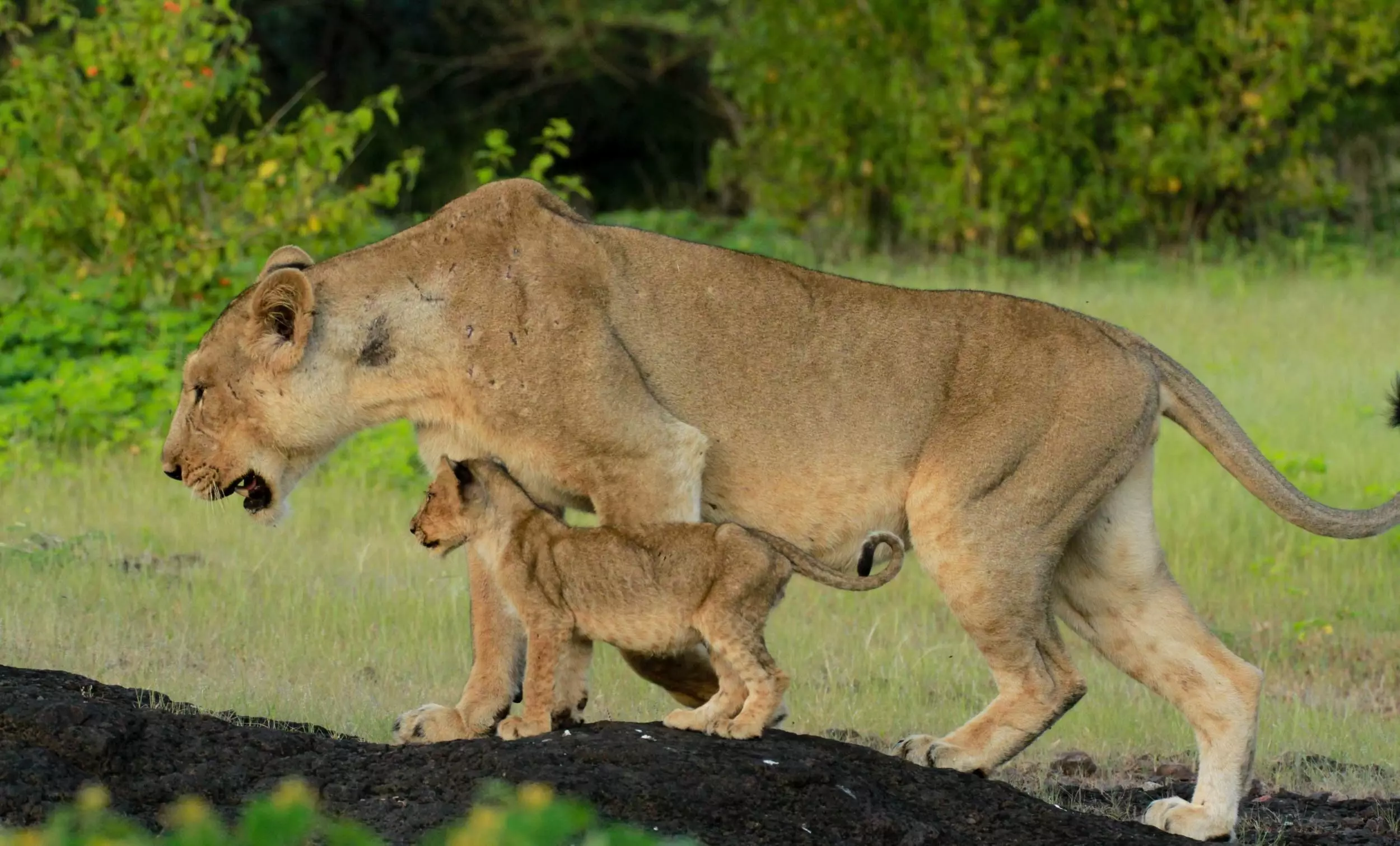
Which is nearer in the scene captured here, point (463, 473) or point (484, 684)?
point (463, 473)

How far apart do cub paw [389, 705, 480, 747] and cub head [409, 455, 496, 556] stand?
1.54 ft

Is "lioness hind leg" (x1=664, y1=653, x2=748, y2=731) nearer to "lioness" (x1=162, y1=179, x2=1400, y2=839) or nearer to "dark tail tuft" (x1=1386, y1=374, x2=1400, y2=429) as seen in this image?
"lioness" (x1=162, y1=179, x2=1400, y2=839)

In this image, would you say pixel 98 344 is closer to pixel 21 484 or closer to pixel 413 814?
pixel 21 484

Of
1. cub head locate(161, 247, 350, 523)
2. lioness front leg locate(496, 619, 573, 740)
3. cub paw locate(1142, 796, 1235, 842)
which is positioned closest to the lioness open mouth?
cub head locate(161, 247, 350, 523)

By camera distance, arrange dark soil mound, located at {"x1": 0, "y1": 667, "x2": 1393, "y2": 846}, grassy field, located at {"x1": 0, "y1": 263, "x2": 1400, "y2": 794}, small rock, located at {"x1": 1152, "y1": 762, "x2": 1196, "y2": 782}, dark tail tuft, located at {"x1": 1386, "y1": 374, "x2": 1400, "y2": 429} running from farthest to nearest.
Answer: grassy field, located at {"x1": 0, "y1": 263, "x2": 1400, "y2": 794} < small rock, located at {"x1": 1152, "y1": 762, "x2": 1196, "y2": 782} < dark tail tuft, located at {"x1": 1386, "y1": 374, "x2": 1400, "y2": 429} < dark soil mound, located at {"x1": 0, "y1": 667, "x2": 1393, "y2": 846}

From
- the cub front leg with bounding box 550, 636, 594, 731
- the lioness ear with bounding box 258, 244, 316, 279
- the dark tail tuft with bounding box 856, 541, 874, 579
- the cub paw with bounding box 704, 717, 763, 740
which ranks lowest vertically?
the cub front leg with bounding box 550, 636, 594, 731

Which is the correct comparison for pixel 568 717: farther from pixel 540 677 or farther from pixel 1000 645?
pixel 1000 645

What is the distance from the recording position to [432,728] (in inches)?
239

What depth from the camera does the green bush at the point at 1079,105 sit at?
17.8m

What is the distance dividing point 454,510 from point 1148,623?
7.21ft

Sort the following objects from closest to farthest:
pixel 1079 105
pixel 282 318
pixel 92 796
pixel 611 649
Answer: pixel 92 796
pixel 282 318
pixel 611 649
pixel 1079 105

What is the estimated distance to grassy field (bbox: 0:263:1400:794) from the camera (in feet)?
24.8

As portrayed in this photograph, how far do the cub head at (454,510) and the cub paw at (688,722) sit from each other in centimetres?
75

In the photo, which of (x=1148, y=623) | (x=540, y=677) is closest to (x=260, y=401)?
(x=540, y=677)
